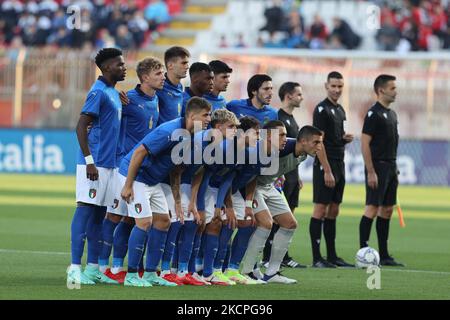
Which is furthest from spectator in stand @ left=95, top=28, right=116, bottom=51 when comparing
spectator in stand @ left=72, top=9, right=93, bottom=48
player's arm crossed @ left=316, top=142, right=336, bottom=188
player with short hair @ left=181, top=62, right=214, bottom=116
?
player with short hair @ left=181, top=62, right=214, bottom=116

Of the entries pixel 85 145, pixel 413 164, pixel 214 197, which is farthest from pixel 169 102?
pixel 413 164

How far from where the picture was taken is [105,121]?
11617 mm

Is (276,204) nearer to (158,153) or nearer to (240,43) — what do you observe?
(158,153)

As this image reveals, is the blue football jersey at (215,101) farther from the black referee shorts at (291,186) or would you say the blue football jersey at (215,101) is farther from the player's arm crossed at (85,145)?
the black referee shorts at (291,186)

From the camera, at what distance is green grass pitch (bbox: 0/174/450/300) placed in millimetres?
10805

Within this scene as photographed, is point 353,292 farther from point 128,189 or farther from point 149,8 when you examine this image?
point 149,8

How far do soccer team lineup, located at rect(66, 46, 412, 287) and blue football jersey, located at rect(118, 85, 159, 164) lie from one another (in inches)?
0.4

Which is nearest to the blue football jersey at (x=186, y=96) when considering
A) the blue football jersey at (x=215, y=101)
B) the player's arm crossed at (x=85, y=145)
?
the blue football jersey at (x=215, y=101)

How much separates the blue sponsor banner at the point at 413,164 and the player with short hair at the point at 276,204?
1826 cm

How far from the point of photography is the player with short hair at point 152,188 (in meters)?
11.0

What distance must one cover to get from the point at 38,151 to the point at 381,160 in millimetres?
19846

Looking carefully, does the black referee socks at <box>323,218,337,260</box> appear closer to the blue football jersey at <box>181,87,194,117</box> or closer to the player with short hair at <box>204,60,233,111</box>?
the player with short hair at <box>204,60,233,111</box>
